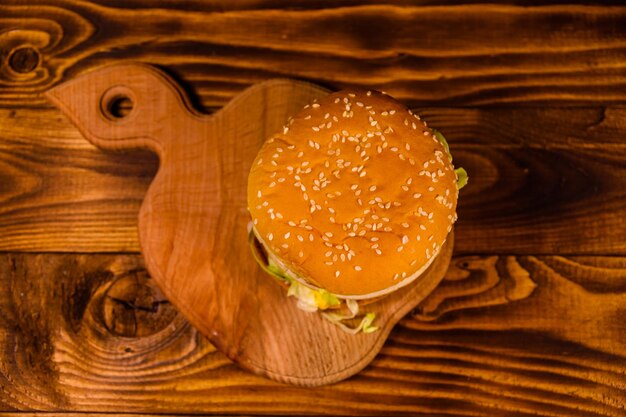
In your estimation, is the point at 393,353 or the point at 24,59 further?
the point at 24,59

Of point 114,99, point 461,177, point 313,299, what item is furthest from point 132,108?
point 461,177

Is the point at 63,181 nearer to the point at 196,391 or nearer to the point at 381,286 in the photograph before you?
the point at 196,391

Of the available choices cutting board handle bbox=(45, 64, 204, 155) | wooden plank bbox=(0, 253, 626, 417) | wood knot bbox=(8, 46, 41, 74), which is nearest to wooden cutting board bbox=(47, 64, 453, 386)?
cutting board handle bbox=(45, 64, 204, 155)

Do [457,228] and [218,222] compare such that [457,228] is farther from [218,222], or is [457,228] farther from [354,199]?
[218,222]

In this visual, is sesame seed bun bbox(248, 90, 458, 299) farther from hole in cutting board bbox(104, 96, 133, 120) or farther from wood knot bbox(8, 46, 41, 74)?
wood knot bbox(8, 46, 41, 74)

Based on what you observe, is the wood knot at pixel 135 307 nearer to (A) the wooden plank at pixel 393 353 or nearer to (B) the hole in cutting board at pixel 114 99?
(A) the wooden plank at pixel 393 353

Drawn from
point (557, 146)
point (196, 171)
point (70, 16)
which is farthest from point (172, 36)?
point (557, 146)

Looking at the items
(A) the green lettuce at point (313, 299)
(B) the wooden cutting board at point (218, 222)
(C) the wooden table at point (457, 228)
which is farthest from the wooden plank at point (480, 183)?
(A) the green lettuce at point (313, 299)
